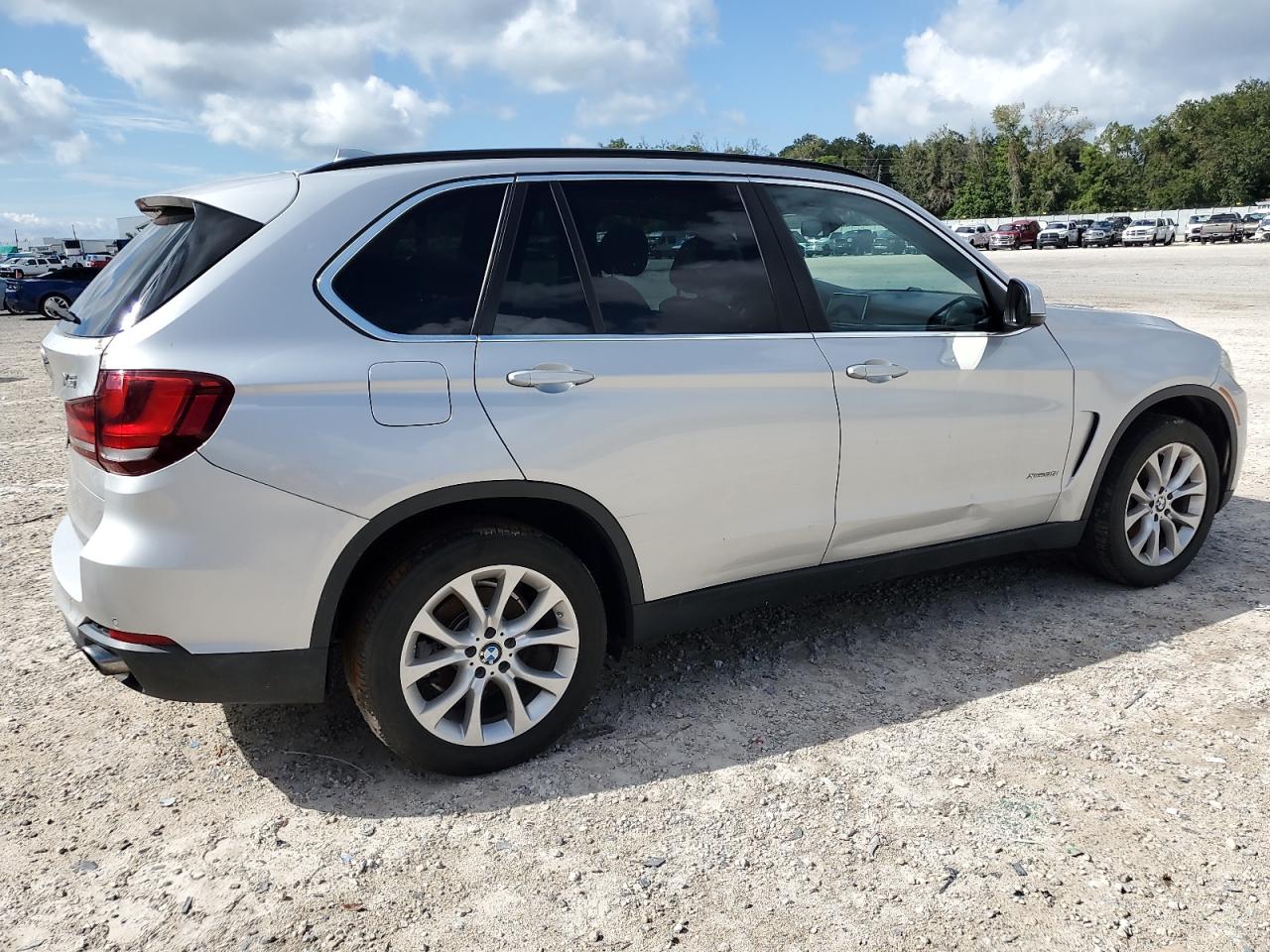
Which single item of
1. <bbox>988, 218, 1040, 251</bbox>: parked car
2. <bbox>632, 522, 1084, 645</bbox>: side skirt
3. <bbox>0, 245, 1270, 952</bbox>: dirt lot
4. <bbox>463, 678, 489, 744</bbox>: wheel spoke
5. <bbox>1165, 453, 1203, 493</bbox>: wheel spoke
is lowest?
<bbox>0, 245, 1270, 952</bbox>: dirt lot

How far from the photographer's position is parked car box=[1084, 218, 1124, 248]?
5216cm

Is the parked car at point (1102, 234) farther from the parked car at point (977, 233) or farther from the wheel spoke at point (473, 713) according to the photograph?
the wheel spoke at point (473, 713)

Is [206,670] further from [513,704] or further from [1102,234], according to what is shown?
[1102,234]

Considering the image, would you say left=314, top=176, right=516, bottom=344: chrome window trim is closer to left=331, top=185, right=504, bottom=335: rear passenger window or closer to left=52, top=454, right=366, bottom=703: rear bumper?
left=331, top=185, right=504, bottom=335: rear passenger window

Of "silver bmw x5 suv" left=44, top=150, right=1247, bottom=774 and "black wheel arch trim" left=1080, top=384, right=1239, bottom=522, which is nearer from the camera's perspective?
"silver bmw x5 suv" left=44, top=150, right=1247, bottom=774

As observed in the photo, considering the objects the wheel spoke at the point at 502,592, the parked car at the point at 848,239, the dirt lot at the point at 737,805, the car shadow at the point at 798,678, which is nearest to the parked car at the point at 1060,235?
the car shadow at the point at 798,678

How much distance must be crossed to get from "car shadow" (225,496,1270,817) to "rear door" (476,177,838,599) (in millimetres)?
537

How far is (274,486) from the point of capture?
2631mm

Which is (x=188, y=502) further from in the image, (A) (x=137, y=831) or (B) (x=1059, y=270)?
(B) (x=1059, y=270)

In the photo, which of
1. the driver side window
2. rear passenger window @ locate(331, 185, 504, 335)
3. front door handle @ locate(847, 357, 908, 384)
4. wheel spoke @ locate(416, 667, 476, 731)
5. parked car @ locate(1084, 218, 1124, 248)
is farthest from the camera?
parked car @ locate(1084, 218, 1124, 248)

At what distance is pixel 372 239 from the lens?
2848 mm

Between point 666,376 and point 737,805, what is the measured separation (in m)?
1.35

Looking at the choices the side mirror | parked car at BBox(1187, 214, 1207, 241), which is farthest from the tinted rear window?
parked car at BBox(1187, 214, 1207, 241)

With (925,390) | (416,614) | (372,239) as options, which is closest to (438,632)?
(416,614)
